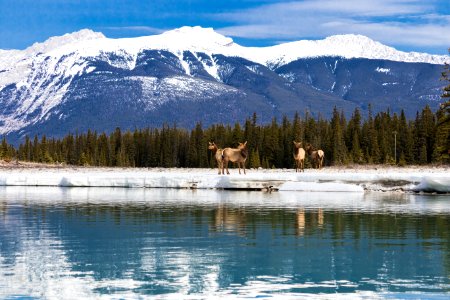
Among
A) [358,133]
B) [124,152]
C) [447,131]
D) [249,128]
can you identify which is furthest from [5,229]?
[124,152]

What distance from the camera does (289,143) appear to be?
5822 inches

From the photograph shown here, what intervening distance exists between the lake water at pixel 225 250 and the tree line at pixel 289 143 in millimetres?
59788

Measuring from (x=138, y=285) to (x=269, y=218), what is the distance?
15755 mm

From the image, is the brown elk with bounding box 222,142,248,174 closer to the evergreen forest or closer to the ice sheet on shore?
the ice sheet on shore

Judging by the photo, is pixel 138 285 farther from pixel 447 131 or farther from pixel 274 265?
pixel 447 131

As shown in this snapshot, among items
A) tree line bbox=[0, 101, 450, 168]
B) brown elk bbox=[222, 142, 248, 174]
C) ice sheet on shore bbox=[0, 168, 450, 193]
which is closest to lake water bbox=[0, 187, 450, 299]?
ice sheet on shore bbox=[0, 168, 450, 193]

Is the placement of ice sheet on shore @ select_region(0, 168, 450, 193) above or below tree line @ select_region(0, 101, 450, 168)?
below

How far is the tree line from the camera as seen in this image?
132 m

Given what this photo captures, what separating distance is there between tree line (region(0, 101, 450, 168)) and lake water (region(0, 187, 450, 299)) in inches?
2354

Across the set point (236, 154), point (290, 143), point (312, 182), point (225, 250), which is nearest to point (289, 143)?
point (290, 143)

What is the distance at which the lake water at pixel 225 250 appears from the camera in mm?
19406

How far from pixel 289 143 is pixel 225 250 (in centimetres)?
12346

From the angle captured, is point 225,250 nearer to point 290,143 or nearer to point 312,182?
point 312,182

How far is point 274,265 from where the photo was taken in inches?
886
